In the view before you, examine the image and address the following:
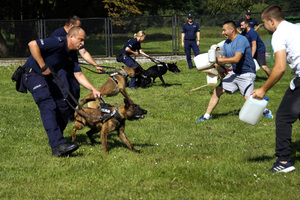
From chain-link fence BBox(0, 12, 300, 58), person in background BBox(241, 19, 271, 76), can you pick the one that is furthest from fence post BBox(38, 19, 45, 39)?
person in background BBox(241, 19, 271, 76)

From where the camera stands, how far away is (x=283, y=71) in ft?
15.2

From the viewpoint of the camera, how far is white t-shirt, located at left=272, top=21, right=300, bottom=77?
4.70 metres

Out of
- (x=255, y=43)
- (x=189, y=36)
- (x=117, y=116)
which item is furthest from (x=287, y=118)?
(x=189, y=36)

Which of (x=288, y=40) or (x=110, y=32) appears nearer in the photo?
(x=288, y=40)

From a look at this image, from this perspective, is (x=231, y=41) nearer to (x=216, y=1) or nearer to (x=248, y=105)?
(x=248, y=105)

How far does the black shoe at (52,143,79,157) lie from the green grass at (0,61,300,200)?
0.10 m

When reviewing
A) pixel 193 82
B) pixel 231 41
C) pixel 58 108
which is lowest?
pixel 193 82

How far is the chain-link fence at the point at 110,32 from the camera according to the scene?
72.7 ft

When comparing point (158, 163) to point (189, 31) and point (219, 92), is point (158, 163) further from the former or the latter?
point (189, 31)

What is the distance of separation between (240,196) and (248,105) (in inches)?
56.4

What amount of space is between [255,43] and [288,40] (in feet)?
24.0

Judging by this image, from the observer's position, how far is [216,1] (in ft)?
146

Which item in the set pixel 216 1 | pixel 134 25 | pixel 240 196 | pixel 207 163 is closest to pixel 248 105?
pixel 207 163

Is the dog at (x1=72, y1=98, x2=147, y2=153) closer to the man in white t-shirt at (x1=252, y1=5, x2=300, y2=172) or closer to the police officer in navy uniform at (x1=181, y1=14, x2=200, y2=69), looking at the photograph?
the man in white t-shirt at (x1=252, y1=5, x2=300, y2=172)
